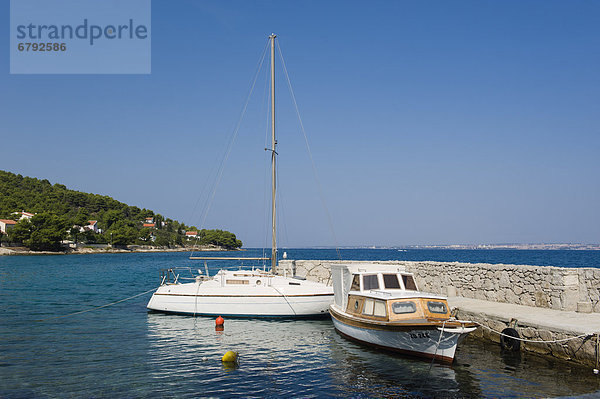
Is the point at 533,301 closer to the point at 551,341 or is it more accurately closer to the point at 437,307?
the point at 551,341

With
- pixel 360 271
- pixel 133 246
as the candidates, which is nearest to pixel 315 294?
pixel 360 271

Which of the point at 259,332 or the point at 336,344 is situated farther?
the point at 259,332

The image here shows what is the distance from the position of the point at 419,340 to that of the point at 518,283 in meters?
6.60

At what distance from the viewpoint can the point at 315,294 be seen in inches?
782

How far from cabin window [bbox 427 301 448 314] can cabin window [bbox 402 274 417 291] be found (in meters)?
2.06

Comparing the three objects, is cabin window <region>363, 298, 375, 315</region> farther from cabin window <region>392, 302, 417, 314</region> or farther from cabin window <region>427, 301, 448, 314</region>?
cabin window <region>427, 301, 448, 314</region>

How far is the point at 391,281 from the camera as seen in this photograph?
15547mm

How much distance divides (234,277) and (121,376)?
9332 millimetres

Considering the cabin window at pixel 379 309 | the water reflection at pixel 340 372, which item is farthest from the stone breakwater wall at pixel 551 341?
the cabin window at pixel 379 309

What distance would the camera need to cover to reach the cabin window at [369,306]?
46.2ft

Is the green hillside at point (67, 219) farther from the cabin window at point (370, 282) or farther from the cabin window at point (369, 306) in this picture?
the cabin window at point (369, 306)

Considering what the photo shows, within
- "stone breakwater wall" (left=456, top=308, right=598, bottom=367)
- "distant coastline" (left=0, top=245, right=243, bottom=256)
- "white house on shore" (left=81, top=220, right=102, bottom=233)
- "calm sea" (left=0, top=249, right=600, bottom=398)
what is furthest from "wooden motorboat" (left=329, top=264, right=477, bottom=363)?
"white house on shore" (left=81, top=220, right=102, bottom=233)

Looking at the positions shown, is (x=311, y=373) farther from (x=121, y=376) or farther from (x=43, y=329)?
(x=43, y=329)

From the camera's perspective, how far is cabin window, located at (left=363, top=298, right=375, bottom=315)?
1408 cm
